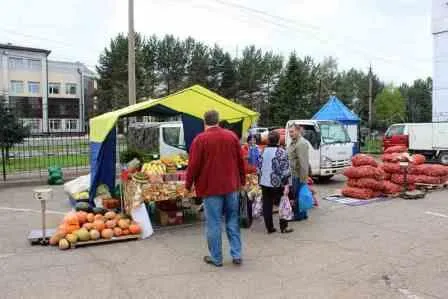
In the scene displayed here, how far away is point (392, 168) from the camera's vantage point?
471 inches

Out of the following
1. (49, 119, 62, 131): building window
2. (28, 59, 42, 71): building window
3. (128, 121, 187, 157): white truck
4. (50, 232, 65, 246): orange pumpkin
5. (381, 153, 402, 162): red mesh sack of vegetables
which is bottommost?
(50, 232, 65, 246): orange pumpkin

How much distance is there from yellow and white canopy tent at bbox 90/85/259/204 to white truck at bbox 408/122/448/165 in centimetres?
1330

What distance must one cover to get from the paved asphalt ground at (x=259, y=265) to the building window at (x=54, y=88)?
70.4 metres

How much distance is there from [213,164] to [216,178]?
0.59 ft

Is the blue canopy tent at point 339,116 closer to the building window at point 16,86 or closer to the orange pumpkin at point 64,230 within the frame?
the orange pumpkin at point 64,230

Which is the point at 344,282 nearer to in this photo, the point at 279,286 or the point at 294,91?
the point at 279,286

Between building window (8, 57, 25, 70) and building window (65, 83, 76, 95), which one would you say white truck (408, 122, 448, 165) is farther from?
building window (65, 83, 76, 95)

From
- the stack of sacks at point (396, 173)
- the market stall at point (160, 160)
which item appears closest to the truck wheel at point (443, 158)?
the stack of sacks at point (396, 173)

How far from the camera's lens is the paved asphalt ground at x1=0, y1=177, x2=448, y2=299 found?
4875mm

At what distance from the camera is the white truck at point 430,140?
19.7m

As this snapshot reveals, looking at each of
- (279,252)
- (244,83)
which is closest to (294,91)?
(244,83)

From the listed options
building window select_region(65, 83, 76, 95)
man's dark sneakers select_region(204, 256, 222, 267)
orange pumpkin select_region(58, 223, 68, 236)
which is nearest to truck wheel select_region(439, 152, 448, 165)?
man's dark sneakers select_region(204, 256, 222, 267)

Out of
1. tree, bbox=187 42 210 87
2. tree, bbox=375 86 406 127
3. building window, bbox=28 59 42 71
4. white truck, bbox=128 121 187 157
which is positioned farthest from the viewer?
building window, bbox=28 59 42 71

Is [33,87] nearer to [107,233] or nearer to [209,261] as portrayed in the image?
[107,233]
